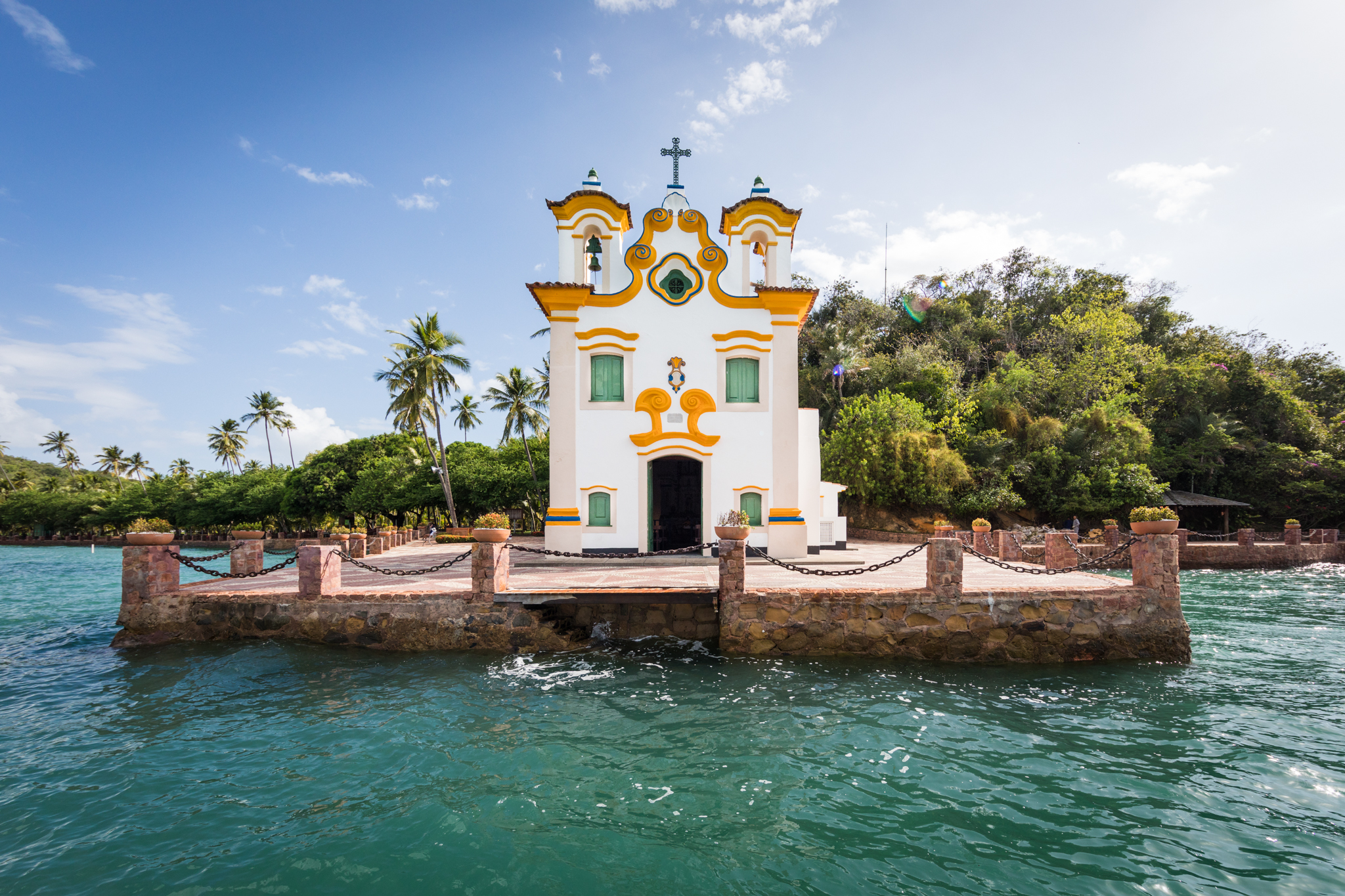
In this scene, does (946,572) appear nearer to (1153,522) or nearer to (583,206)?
(1153,522)

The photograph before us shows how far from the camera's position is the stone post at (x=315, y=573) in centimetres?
1062

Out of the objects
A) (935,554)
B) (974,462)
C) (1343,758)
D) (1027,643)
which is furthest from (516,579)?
(974,462)

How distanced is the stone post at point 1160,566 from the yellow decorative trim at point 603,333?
1191 centimetres

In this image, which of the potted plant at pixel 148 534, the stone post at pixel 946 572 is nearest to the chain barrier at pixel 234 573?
the potted plant at pixel 148 534

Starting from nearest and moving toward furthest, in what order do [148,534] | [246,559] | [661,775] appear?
1. [661,775]
2. [148,534]
3. [246,559]

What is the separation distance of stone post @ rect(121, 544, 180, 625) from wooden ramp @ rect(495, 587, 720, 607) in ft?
20.8

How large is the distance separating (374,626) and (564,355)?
27.4ft

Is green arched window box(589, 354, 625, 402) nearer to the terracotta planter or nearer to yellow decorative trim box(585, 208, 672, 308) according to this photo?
yellow decorative trim box(585, 208, 672, 308)

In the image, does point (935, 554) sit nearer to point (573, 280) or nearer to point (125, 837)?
point (125, 837)

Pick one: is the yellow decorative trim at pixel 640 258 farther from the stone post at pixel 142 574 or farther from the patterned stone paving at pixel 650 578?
the stone post at pixel 142 574

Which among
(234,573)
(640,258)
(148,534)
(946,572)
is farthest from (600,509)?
(148,534)

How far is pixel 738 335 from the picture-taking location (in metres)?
16.4

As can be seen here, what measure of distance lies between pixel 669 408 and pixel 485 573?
24.1 feet

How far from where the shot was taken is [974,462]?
103 ft
